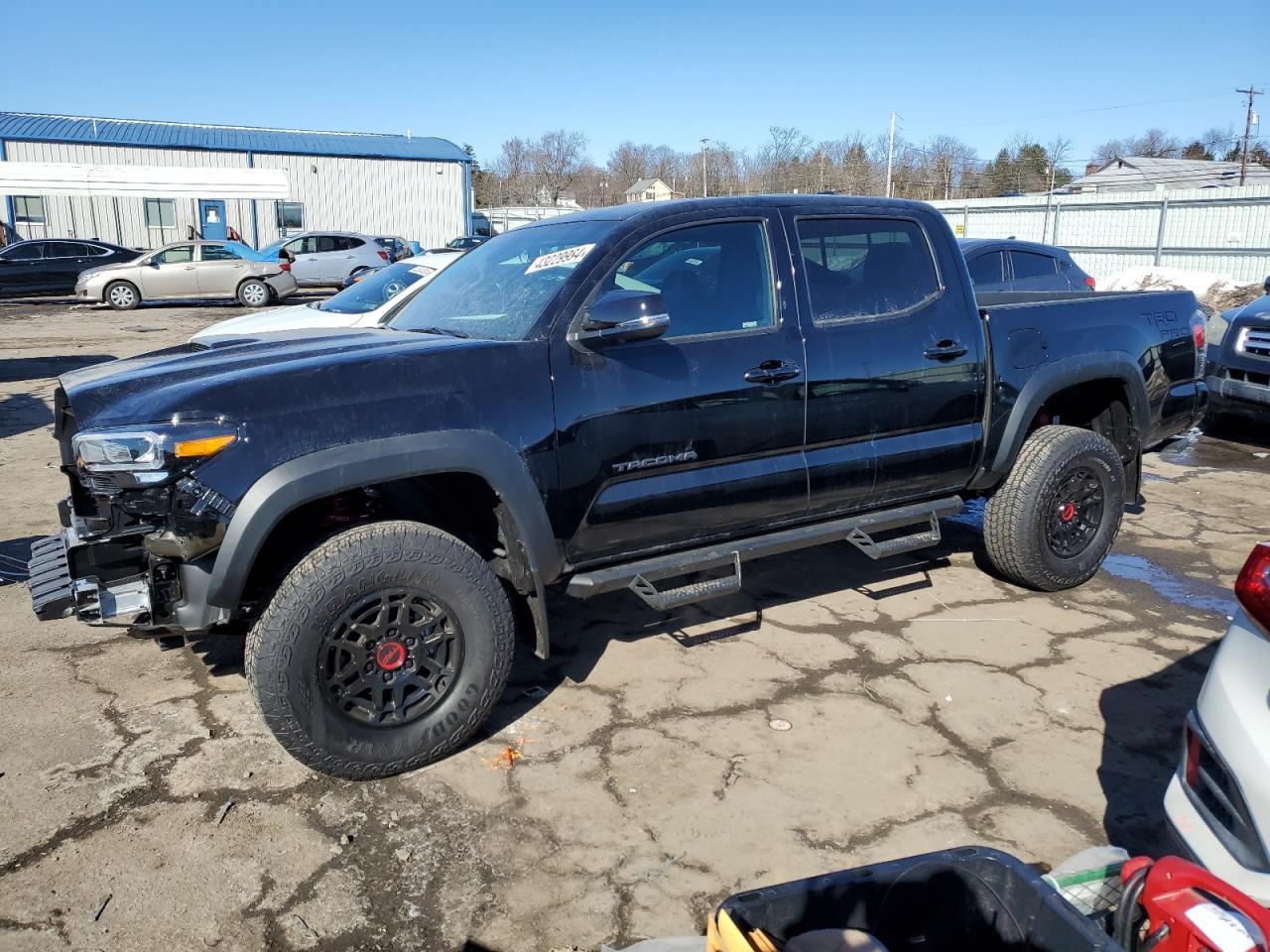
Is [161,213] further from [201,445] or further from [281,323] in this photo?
[201,445]

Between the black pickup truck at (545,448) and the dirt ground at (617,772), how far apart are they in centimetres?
34

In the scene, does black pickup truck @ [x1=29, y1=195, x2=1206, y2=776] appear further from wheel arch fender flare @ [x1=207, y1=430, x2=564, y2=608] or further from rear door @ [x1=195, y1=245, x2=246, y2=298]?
rear door @ [x1=195, y1=245, x2=246, y2=298]

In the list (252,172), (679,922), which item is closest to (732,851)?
(679,922)

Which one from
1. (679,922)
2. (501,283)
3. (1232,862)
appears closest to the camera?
(1232,862)

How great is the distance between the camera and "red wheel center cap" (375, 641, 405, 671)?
127 inches

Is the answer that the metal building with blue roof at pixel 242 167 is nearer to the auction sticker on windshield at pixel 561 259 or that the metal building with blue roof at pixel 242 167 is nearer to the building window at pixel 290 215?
the building window at pixel 290 215

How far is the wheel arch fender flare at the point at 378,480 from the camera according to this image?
297 cm

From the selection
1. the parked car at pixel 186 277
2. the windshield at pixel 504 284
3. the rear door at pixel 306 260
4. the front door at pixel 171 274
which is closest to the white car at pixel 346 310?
the windshield at pixel 504 284

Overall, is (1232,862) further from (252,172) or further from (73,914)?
(252,172)

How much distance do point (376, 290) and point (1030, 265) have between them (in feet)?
21.5

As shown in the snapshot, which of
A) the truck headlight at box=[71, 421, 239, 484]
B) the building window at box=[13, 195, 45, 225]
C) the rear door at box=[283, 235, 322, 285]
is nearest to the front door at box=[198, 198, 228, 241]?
the building window at box=[13, 195, 45, 225]

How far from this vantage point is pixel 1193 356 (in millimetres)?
5363

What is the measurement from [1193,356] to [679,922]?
4.41m

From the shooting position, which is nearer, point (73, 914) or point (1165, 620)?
point (73, 914)
